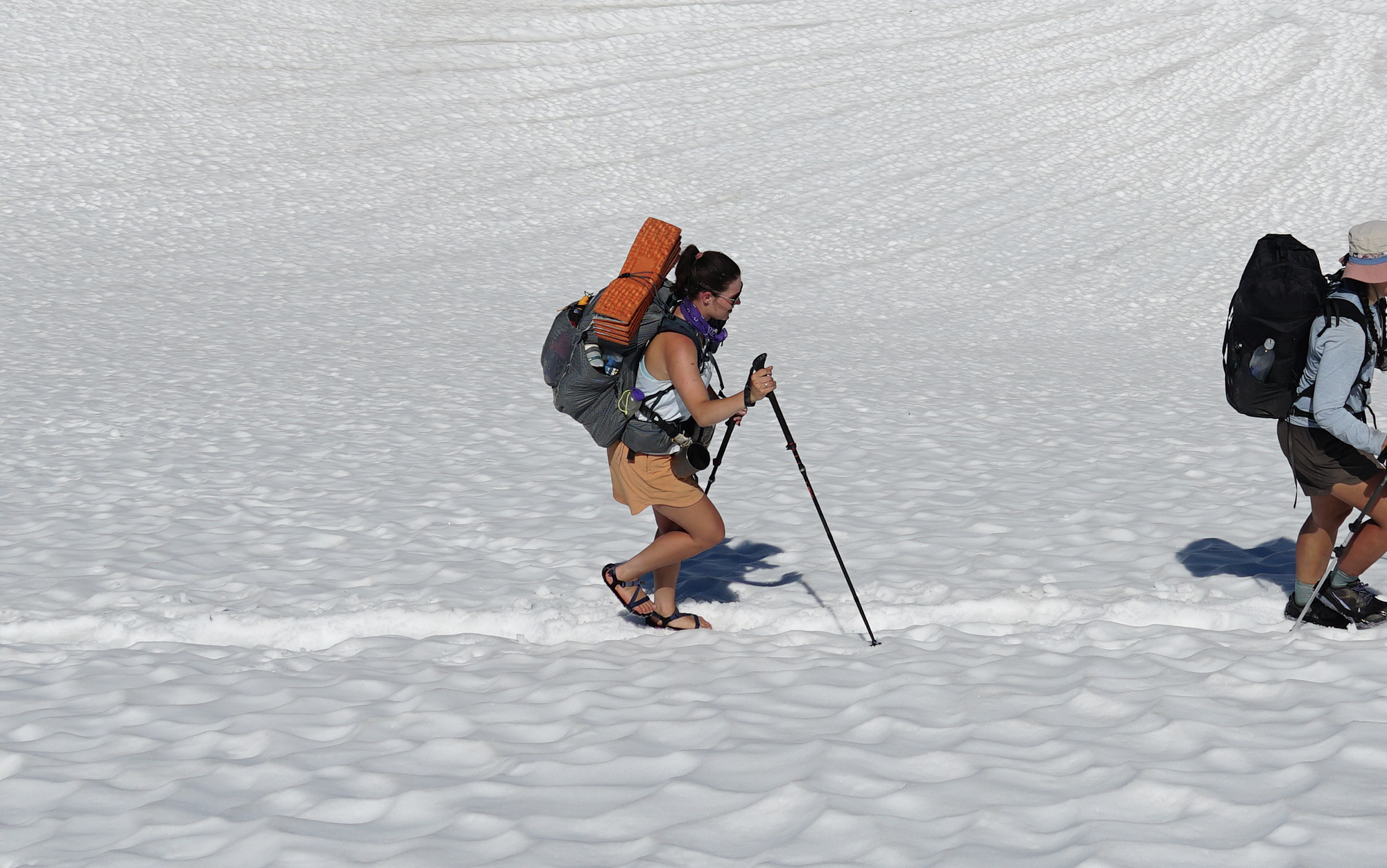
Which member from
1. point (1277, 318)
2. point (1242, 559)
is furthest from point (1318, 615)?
point (1277, 318)

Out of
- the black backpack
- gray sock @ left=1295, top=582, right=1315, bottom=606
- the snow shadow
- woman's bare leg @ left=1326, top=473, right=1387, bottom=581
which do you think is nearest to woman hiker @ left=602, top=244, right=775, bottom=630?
the snow shadow

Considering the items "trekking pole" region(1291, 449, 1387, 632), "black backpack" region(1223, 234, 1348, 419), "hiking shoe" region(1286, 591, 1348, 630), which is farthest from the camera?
"hiking shoe" region(1286, 591, 1348, 630)

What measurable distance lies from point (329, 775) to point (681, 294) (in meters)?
2.59

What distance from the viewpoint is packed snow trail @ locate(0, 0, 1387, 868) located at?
416 cm

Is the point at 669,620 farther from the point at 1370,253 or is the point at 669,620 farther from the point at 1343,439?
the point at 1370,253

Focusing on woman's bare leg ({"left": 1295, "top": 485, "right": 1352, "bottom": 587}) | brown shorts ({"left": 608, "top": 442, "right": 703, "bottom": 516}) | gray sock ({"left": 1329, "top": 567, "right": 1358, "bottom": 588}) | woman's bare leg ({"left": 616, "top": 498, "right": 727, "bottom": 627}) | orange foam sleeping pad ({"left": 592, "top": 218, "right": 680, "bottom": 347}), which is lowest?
gray sock ({"left": 1329, "top": 567, "right": 1358, "bottom": 588})

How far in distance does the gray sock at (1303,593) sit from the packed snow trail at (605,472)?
184 millimetres

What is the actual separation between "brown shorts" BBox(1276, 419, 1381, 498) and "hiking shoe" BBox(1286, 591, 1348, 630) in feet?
2.19

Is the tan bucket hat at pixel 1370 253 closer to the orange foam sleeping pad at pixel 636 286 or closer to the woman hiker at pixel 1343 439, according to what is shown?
the woman hiker at pixel 1343 439

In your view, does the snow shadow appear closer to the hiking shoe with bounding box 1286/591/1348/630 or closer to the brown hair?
the brown hair

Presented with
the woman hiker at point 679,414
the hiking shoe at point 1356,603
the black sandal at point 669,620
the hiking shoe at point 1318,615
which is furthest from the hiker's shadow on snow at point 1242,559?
the woman hiker at point 679,414

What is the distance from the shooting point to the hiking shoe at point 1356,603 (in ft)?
18.7

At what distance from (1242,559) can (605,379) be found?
4.28 meters

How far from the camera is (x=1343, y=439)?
512cm
